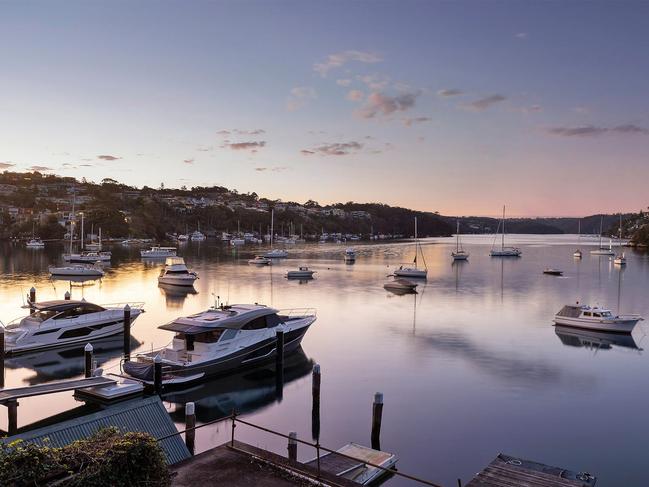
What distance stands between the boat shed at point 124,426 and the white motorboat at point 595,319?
3602 cm

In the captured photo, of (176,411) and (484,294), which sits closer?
(176,411)

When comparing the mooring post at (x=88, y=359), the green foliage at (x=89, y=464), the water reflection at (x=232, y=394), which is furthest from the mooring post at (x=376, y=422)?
the mooring post at (x=88, y=359)

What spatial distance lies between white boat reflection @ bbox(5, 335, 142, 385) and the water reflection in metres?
7.45

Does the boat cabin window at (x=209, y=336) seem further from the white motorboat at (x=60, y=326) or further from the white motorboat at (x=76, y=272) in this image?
the white motorboat at (x=76, y=272)

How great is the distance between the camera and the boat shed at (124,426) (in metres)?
12.5

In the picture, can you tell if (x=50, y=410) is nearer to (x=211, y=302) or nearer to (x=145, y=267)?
(x=211, y=302)

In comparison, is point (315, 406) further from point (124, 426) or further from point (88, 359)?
point (88, 359)

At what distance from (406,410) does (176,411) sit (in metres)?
10.0

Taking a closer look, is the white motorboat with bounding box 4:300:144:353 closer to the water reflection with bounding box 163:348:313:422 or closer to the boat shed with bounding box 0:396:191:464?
the water reflection with bounding box 163:348:313:422

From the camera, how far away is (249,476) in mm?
11016

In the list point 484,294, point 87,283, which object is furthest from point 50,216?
point 484,294

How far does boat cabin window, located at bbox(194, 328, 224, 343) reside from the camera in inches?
998

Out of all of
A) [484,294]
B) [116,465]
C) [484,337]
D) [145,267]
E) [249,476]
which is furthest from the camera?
[145,267]

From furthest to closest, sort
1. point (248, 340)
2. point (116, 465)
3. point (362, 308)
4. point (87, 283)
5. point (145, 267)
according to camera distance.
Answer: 1. point (145, 267)
2. point (87, 283)
3. point (362, 308)
4. point (248, 340)
5. point (116, 465)
